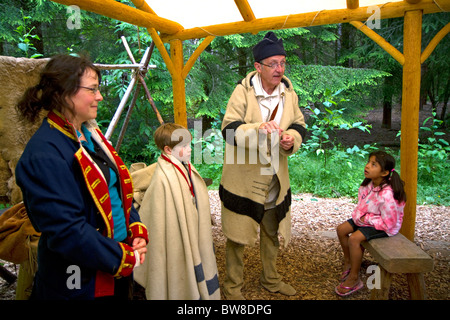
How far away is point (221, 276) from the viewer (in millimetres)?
3264

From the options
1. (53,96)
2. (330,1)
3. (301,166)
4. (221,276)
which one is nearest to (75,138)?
(53,96)

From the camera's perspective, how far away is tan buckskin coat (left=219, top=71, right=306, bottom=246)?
2.43m

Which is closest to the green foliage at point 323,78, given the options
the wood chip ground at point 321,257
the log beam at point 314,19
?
the wood chip ground at point 321,257

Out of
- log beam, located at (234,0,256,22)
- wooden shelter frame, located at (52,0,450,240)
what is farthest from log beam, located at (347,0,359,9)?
log beam, located at (234,0,256,22)

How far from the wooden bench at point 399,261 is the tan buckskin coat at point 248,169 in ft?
2.35

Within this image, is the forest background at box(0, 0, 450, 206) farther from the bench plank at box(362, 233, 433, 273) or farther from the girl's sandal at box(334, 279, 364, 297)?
the bench plank at box(362, 233, 433, 273)

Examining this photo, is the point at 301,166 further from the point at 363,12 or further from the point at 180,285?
the point at 180,285

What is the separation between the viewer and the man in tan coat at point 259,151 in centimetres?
236

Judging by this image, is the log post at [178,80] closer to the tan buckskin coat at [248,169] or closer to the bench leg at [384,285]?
the tan buckskin coat at [248,169]

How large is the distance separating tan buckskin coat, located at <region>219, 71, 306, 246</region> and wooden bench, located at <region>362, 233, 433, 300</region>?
716 millimetres

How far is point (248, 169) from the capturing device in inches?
97.9

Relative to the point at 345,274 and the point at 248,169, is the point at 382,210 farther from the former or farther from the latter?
the point at 248,169

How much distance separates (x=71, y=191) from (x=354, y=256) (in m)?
2.44

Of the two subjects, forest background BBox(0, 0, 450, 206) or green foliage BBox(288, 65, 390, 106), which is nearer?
forest background BBox(0, 0, 450, 206)
